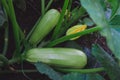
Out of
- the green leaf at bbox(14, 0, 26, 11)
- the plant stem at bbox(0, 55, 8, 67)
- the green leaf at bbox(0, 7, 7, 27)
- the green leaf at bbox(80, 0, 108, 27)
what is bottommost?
the plant stem at bbox(0, 55, 8, 67)

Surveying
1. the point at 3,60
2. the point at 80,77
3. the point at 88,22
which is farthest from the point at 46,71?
the point at 88,22

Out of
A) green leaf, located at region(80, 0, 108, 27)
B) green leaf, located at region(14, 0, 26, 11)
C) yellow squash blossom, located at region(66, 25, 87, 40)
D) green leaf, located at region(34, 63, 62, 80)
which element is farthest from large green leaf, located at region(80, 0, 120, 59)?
green leaf, located at region(14, 0, 26, 11)

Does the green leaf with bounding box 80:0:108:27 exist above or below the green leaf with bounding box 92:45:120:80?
above

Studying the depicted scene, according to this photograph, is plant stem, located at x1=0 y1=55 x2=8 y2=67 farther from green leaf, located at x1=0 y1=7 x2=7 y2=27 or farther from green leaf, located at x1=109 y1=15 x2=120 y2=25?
green leaf, located at x1=109 y1=15 x2=120 y2=25

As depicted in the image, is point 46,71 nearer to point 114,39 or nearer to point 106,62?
point 106,62

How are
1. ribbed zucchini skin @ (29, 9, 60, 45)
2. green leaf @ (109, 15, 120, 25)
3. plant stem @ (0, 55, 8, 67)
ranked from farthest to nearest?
ribbed zucchini skin @ (29, 9, 60, 45), plant stem @ (0, 55, 8, 67), green leaf @ (109, 15, 120, 25)

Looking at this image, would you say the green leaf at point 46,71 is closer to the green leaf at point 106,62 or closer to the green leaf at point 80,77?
the green leaf at point 80,77
